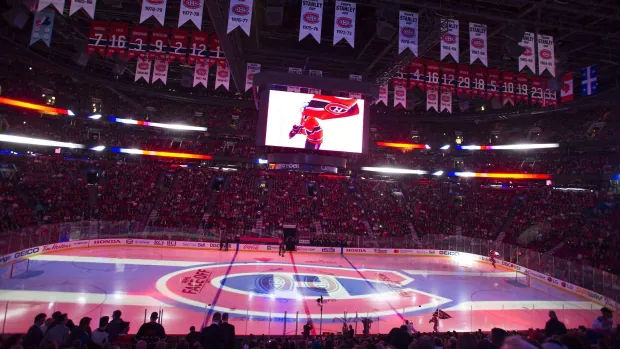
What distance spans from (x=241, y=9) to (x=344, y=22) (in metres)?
3.95

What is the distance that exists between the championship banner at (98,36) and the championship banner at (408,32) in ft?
46.6

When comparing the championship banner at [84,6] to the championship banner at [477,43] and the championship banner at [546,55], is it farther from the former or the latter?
the championship banner at [546,55]

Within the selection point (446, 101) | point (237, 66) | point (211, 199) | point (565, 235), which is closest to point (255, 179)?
point (211, 199)

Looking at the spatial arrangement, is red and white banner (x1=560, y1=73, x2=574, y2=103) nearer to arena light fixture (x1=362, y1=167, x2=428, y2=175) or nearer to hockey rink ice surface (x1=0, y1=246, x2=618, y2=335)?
hockey rink ice surface (x1=0, y1=246, x2=618, y2=335)

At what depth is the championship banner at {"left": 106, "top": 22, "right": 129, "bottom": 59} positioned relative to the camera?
17.1 m

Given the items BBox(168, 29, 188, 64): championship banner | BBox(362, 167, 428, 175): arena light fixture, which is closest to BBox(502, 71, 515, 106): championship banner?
BBox(168, 29, 188, 64): championship banner

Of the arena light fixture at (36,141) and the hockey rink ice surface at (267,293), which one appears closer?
the hockey rink ice surface at (267,293)

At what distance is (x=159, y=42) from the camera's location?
17875 mm

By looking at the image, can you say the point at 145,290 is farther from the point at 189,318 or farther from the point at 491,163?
the point at 491,163

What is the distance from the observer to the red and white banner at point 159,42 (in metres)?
17.3

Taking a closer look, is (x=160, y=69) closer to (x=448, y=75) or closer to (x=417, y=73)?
(x=417, y=73)

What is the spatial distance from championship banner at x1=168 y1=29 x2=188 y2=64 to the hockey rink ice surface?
11.9 meters

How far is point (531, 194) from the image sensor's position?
35438 mm

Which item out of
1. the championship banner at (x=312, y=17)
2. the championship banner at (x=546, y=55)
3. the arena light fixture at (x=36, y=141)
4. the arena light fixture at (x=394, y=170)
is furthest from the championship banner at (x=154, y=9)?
the arena light fixture at (x=394, y=170)
